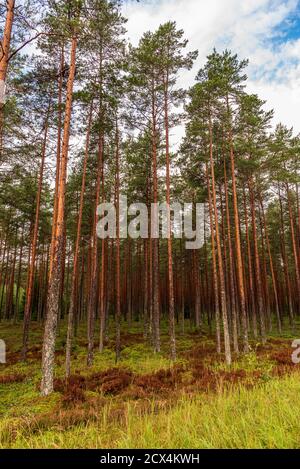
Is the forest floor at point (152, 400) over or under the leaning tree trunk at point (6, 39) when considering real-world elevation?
under

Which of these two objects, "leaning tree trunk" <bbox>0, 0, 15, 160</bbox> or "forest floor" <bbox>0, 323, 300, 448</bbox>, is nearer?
"forest floor" <bbox>0, 323, 300, 448</bbox>

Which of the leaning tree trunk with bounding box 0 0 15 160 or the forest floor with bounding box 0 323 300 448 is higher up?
the leaning tree trunk with bounding box 0 0 15 160

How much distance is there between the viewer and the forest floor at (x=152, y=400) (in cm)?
356

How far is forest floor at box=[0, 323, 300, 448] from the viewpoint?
3.56 metres

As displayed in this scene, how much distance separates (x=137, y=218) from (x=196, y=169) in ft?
27.0

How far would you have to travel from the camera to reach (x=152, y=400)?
7633 millimetres

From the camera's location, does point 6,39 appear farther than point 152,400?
No

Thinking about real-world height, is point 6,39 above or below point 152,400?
above

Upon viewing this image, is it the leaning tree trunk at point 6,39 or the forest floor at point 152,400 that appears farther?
the leaning tree trunk at point 6,39

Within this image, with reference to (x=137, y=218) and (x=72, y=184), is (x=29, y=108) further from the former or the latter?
(x=137, y=218)
